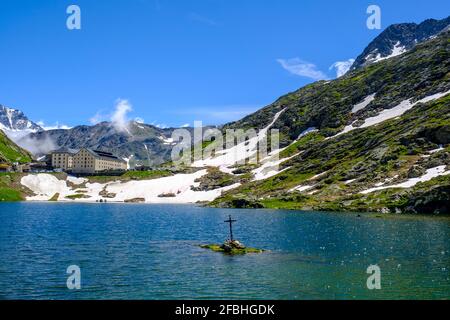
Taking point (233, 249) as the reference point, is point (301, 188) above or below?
above

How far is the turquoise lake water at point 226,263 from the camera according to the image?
4038cm

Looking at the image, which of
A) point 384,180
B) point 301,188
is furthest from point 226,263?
point 301,188

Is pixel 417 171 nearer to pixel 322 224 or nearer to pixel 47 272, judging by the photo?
pixel 322 224

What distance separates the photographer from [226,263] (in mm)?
54531

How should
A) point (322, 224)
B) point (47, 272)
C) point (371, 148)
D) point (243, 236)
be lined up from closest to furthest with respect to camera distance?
point (47, 272) < point (243, 236) < point (322, 224) < point (371, 148)

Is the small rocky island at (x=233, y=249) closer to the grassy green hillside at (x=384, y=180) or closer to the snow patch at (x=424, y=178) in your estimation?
the grassy green hillside at (x=384, y=180)

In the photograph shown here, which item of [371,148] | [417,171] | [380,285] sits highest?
[371,148]

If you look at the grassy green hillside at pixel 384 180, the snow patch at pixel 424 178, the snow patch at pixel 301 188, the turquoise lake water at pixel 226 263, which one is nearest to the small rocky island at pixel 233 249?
the turquoise lake water at pixel 226 263

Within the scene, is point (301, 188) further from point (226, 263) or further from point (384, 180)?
point (226, 263)

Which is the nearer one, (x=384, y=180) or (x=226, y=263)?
(x=226, y=263)

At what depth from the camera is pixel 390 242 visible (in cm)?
6962
